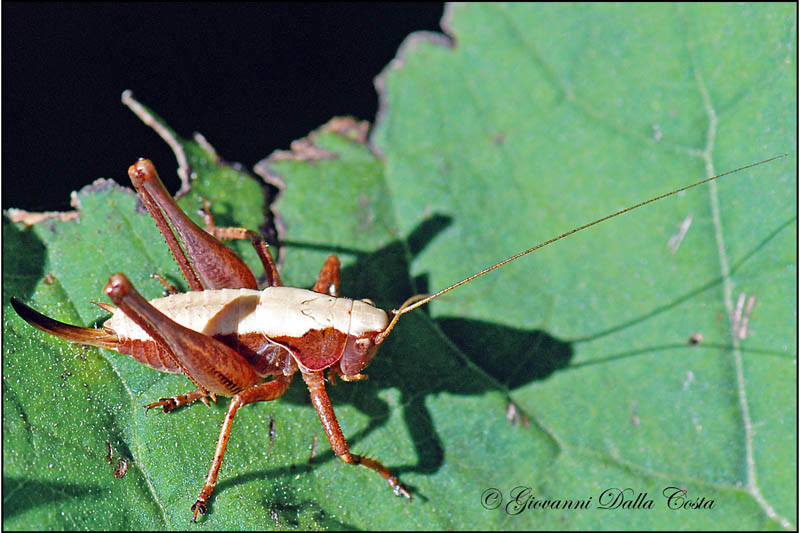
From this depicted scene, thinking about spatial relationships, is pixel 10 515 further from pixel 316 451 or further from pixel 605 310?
pixel 605 310

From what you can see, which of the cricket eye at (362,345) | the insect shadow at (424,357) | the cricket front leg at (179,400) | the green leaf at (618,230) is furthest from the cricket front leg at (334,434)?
the cricket front leg at (179,400)

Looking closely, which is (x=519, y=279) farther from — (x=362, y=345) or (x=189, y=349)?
(x=189, y=349)

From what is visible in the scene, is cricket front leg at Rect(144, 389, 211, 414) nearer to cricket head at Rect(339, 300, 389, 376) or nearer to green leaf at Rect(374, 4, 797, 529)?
cricket head at Rect(339, 300, 389, 376)

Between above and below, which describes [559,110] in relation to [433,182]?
above

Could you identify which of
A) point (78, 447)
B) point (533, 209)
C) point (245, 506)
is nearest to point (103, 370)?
point (78, 447)

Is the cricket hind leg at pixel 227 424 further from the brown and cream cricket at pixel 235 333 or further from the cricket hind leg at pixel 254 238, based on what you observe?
the cricket hind leg at pixel 254 238
